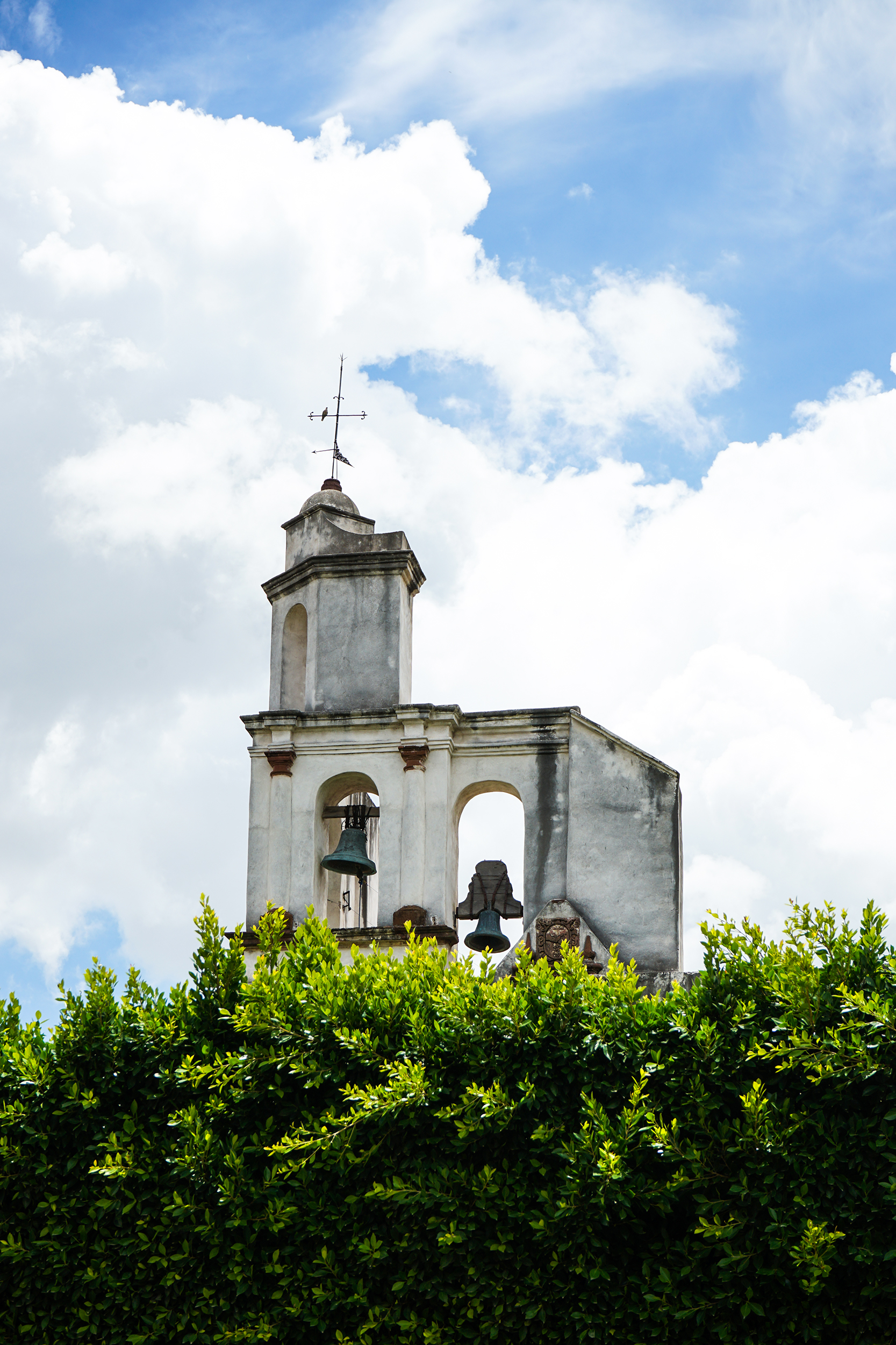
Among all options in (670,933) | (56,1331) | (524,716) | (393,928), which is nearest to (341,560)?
(524,716)

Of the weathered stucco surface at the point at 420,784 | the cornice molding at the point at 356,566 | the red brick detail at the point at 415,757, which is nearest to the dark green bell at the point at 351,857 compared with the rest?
the weathered stucco surface at the point at 420,784

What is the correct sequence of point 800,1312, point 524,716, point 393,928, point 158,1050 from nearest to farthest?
point 800,1312 → point 158,1050 → point 393,928 → point 524,716

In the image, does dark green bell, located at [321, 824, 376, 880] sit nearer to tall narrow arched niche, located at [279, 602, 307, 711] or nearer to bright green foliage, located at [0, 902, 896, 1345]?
tall narrow arched niche, located at [279, 602, 307, 711]

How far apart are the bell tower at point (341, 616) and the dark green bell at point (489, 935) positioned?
2.80 meters

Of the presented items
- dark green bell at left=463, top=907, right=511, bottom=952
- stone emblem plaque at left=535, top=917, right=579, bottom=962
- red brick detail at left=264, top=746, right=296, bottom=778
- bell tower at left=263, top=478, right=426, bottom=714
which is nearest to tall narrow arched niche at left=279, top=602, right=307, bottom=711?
bell tower at left=263, top=478, right=426, bottom=714

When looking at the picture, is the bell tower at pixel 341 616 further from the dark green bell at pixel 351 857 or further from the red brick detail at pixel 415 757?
the dark green bell at pixel 351 857

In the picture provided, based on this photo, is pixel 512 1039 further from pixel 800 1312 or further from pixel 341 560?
pixel 341 560

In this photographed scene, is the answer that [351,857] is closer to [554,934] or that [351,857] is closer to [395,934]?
[395,934]

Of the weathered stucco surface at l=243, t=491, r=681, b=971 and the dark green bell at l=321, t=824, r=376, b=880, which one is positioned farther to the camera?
the weathered stucco surface at l=243, t=491, r=681, b=971

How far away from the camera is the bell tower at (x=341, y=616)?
18984mm

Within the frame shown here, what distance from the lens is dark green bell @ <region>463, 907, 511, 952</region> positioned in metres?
17.3

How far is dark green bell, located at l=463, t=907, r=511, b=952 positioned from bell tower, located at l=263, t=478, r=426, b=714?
2.80 metres

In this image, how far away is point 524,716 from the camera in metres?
18.4

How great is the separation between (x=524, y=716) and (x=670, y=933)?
309 cm
